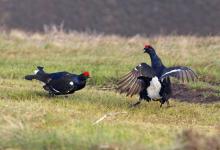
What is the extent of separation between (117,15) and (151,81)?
944 inches

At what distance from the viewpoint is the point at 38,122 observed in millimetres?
8836

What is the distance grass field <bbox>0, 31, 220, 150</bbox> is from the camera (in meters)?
7.96

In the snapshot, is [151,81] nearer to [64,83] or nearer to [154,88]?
[154,88]

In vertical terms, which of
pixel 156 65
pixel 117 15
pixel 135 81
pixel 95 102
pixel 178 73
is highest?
pixel 117 15

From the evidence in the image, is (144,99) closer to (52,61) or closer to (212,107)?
(212,107)

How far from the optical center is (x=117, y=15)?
114 ft

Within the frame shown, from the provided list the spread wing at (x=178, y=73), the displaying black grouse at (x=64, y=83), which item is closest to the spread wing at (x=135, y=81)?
the spread wing at (x=178, y=73)

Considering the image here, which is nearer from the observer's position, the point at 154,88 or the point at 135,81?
the point at 154,88

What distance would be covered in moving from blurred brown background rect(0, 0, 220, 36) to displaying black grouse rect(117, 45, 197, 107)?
791 inches

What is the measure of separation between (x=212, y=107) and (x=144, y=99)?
4.96 ft

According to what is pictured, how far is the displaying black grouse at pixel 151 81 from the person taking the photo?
10851 mm

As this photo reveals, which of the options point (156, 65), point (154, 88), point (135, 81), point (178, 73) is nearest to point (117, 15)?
point (156, 65)

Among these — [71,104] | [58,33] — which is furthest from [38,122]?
[58,33]

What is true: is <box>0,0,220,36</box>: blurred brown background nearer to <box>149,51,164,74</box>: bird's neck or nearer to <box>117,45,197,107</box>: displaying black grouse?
<box>149,51,164,74</box>: bird's neck
